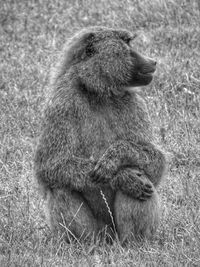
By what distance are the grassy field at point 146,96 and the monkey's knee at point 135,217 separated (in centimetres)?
12

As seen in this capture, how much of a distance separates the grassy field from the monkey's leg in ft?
0.35

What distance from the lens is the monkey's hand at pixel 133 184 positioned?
16.8 ft

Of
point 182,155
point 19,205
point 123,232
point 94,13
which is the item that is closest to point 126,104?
point 123,232

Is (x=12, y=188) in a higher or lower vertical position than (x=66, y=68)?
lower

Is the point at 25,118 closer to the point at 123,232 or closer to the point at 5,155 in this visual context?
the point at 5,155

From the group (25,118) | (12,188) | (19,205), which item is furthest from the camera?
(25,118)

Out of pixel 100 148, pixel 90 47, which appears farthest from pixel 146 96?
pixel 100 148

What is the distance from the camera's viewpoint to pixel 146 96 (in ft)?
27.7

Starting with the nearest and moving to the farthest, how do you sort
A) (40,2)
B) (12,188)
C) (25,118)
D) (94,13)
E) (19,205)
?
(19,205) → (12,188) → (25,118) → (94,13) → (40,2)

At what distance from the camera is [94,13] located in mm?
11102

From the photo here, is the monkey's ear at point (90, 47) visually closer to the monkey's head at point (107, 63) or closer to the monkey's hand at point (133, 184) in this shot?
the monkey's head at point (107, 63)

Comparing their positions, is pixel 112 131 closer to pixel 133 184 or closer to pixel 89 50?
pixel 133 184

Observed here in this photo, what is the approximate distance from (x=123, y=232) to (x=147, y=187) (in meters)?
0.36

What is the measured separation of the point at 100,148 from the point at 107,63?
1.95ft
